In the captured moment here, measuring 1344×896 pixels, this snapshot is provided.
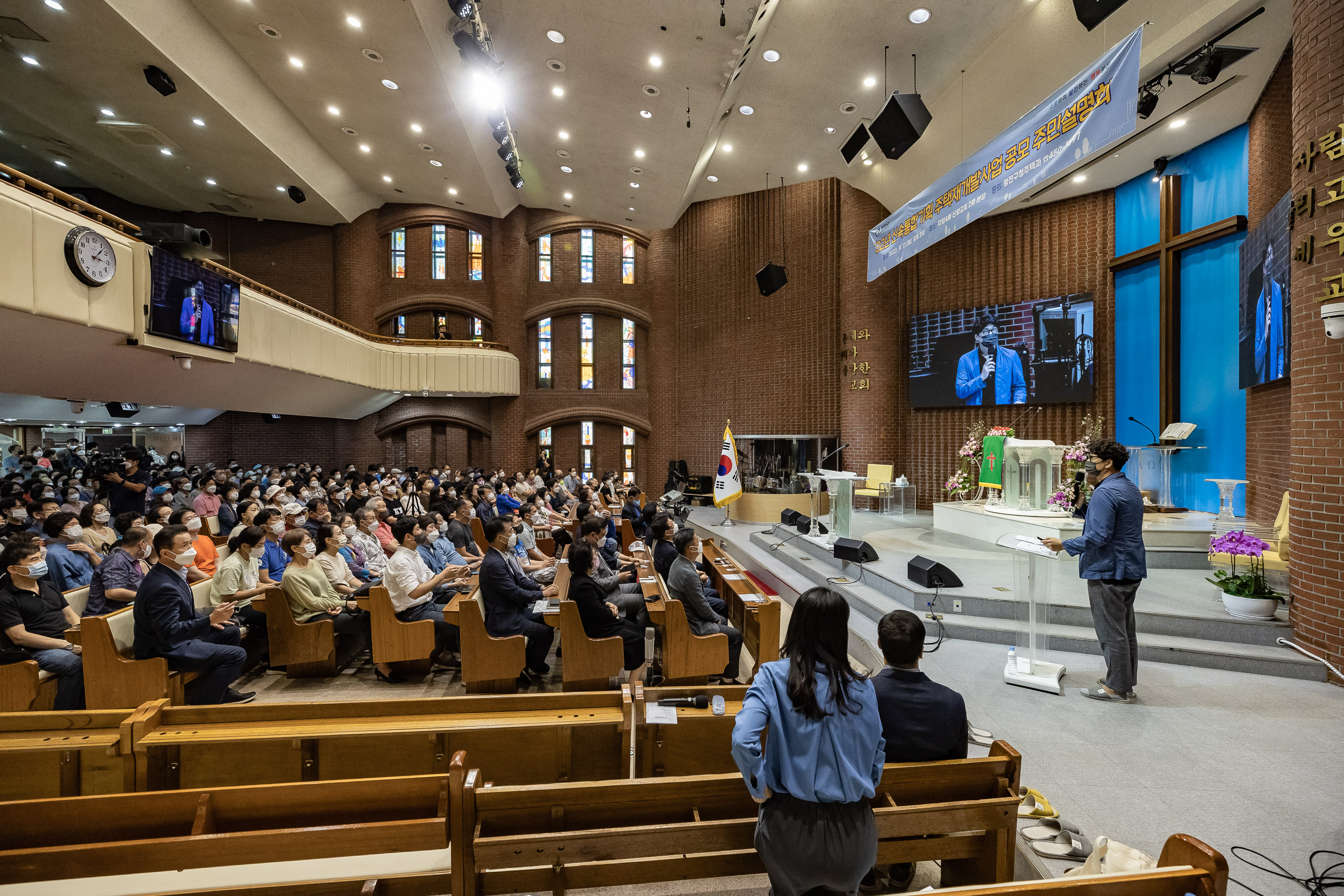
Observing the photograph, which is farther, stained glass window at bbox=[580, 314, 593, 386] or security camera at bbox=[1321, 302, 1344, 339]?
stained glass window at bbox=[580, 314, 593, 386]

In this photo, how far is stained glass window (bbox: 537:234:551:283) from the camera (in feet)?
54.0

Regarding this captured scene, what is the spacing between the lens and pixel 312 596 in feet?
15.6

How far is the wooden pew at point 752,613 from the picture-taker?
4789mm

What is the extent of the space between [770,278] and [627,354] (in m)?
5.38

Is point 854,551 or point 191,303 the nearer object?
point 854,551

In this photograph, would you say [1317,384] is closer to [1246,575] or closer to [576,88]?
[1246,575]

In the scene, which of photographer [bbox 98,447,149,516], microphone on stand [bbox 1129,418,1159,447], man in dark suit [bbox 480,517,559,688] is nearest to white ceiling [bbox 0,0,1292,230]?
microphone on stand [bbox 1129,418,1159,447]

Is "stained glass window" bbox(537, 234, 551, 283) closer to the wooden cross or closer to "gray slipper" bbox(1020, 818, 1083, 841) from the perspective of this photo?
the wooden cross

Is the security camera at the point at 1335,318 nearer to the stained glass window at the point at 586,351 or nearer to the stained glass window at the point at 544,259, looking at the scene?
the stained glass window at the point at 586,351

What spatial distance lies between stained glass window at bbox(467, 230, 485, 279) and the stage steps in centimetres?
1365

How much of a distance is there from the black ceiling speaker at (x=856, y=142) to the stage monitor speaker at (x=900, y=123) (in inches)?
54.1

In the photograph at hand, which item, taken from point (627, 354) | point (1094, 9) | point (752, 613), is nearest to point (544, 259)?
point (627, 354)

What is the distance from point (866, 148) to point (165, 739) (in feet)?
39.0

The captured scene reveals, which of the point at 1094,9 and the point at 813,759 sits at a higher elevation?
the point at 1094,9
